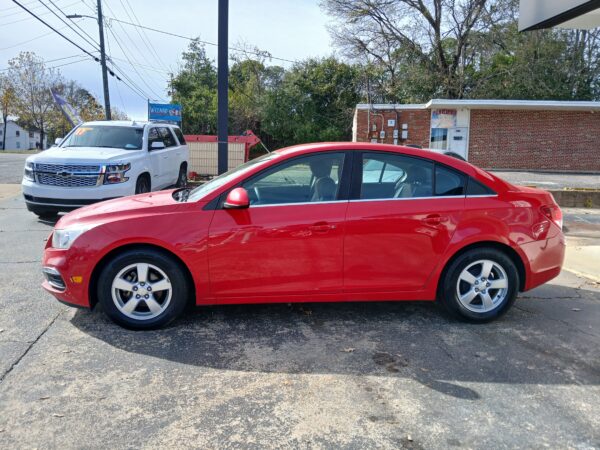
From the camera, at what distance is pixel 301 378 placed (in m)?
3.41

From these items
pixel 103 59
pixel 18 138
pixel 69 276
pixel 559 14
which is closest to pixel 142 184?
pixel 69 276

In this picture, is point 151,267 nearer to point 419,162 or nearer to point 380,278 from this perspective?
point 380,278

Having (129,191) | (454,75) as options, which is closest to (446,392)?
(129,191)

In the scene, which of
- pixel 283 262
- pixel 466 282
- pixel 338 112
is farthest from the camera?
pixel 338 112

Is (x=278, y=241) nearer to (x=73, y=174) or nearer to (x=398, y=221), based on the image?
(x=398, y=221)

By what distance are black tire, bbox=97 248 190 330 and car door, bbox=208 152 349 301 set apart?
28cm

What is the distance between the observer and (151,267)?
4027 millimetres

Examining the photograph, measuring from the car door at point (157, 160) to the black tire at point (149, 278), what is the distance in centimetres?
614

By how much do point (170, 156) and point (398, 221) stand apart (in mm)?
7979

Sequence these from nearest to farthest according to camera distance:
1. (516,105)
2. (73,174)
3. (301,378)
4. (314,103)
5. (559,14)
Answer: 1. (301,378)
2. (559,14)
3. (73,174)
4. (516,105)
5. (314,103)

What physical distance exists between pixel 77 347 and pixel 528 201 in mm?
4058

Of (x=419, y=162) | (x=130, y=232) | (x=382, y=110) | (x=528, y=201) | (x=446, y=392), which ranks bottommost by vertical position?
(x=446, y=392)

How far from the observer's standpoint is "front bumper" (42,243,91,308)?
397cm

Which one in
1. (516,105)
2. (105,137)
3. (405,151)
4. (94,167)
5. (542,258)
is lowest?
(542,258)
